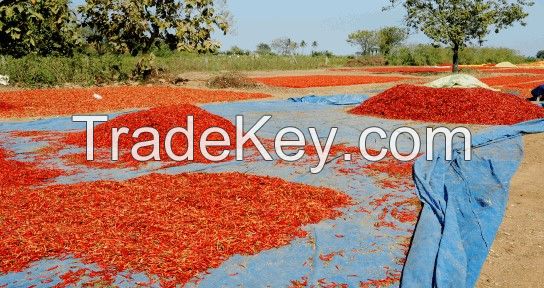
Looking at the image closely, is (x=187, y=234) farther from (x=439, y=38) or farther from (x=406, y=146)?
(x=439, y=38)

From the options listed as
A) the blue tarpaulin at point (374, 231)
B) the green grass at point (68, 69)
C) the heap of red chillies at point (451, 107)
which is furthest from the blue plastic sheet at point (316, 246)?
the green grass at point (68, 69)

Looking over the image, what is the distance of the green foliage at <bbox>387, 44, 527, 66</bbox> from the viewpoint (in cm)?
5094

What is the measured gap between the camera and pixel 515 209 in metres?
5.02

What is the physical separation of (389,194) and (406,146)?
3.05 m

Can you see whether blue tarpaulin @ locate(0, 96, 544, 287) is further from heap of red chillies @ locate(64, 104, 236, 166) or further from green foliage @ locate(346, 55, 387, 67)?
green foliage @ locate(346, 55, 387, 67)

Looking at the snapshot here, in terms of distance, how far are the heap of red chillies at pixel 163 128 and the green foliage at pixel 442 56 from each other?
44.2m

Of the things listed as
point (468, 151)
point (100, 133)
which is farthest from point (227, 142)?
point (468, 151)

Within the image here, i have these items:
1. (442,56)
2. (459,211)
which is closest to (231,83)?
(459,211)

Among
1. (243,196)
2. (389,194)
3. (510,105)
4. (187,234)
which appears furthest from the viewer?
(510,105)

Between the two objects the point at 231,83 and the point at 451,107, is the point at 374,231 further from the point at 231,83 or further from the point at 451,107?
the point at 231,83

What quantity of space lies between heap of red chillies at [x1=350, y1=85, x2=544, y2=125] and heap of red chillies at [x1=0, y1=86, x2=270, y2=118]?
587 cm

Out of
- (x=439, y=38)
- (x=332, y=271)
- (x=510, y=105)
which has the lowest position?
(x=332, y=271)

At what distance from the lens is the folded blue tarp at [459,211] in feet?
11.0

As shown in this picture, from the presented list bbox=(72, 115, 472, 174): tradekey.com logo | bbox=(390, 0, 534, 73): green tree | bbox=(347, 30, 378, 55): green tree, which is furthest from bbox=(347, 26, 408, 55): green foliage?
bbox=(72, 115, 472, 174): tradekey.com logo
